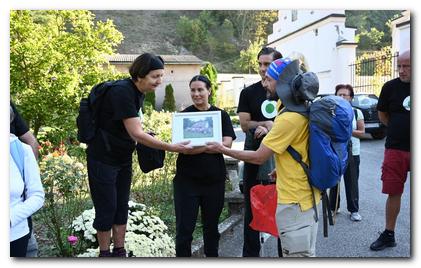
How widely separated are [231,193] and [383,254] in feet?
5.71

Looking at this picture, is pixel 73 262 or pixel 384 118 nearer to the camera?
pixel 73 262

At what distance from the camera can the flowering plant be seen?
3.17m

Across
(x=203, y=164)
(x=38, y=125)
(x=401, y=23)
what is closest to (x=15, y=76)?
(x=38, y=125)

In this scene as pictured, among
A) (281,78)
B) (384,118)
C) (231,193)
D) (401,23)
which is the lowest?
(231,193)

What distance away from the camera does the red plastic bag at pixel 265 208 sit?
105 inches

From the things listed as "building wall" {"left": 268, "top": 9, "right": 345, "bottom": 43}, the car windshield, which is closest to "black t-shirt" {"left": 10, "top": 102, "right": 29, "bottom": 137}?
"building wall" {"left": 268, "top": 9, "right": 345, "bottom": 43}

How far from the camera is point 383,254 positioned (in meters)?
3.48

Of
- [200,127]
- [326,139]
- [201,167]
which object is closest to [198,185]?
[201,167]

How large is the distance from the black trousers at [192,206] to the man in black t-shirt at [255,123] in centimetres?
36

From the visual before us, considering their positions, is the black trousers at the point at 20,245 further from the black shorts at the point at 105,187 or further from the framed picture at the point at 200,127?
the framed picture at the point at 200,127

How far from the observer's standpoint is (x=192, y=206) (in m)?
2.92

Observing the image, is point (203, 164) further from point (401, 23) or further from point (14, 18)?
point (14, 18)

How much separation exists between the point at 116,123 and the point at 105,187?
0.44m

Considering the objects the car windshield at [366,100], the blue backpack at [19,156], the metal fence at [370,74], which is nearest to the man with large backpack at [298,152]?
the blue backpack at [19,156]
